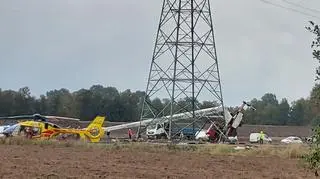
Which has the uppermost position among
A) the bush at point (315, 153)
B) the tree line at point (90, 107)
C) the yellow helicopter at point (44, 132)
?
the tree line at point (90, 107)

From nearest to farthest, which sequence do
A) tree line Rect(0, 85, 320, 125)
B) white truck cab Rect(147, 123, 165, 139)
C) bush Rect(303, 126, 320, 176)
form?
bush Rect(303, 126, 320, 176) → white truck cab Rect(147, 123, 165, 139) → tree line Rect(0, 85, 320, 125)

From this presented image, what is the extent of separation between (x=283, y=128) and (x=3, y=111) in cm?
5376

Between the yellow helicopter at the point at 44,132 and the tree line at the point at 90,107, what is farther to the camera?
the tree line at the point at 90,107

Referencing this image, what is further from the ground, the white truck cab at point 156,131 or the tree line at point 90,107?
the tree line at point 90,107

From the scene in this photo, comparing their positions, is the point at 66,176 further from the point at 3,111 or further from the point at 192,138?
the point at 3,111

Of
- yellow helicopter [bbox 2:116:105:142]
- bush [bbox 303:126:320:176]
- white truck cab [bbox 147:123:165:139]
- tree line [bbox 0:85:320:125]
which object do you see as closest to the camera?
bush [bbox 303:126:320:176]

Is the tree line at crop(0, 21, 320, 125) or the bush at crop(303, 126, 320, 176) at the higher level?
the tree line at crop(0, 21, 320, 125)

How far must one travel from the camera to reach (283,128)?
353ft

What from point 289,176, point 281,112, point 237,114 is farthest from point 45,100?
point 289,176

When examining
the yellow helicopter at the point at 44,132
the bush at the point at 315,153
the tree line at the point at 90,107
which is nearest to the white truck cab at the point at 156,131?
the yellow helicopter at the point at 44,132

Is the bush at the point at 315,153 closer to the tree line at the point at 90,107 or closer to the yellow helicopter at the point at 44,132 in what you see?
the yellow helicopter at the point at 44,132

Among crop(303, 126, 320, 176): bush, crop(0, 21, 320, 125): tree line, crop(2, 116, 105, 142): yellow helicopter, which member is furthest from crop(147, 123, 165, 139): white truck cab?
crop(303, 126, 320, 176): bush

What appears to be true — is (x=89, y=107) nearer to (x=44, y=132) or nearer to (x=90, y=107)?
(x=90, y=107)

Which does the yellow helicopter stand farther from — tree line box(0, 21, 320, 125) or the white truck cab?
tree line box(0, 21, 320, 125)
